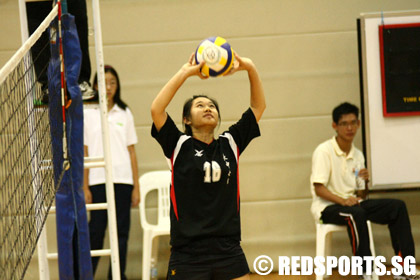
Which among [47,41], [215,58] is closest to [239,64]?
[215,58]

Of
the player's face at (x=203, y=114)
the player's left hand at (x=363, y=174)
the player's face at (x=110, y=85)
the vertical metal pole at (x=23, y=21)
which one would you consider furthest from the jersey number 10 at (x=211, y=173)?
the player's left hand at (x=363, y=174)

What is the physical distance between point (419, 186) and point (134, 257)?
2688mm

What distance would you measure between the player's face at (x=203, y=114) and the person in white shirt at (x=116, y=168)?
2041mm

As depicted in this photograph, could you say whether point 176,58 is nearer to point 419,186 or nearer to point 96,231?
point 96,231

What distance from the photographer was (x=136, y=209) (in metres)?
5.57

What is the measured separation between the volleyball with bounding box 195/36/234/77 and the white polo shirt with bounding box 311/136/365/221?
2297 mm

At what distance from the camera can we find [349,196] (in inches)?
198

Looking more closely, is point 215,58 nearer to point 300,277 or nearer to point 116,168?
point 116,168

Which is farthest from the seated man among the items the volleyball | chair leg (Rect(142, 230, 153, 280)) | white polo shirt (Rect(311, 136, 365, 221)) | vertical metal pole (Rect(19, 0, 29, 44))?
vertical metal pole (Rect(19, 0, 29, 44))

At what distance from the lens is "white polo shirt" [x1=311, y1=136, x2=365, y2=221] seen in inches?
198

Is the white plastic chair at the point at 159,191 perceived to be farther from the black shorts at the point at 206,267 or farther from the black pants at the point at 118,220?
the black shorts at the point at 206,267

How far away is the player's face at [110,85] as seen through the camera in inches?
198

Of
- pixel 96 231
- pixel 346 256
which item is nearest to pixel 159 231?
pixel 96 231

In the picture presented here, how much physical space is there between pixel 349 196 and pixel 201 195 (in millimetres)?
2489
